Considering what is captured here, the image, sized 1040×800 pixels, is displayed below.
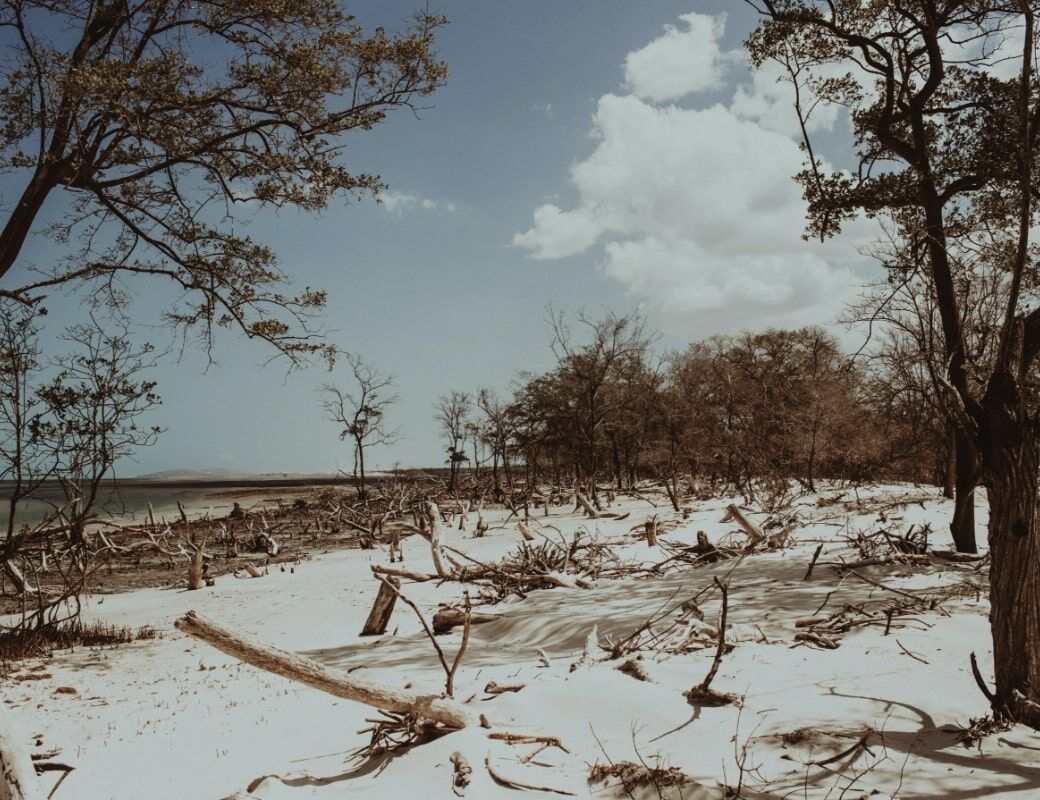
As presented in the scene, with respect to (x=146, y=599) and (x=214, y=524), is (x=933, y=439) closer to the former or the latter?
(x=146, y=599)

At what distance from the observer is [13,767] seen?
2904 mm

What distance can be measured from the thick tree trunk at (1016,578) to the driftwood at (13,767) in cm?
543

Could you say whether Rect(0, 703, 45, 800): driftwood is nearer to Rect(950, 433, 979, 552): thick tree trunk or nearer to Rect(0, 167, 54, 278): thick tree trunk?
Rect(0, 167, 54, 278): thick tree trunk

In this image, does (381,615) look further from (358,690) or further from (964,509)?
(964,509)

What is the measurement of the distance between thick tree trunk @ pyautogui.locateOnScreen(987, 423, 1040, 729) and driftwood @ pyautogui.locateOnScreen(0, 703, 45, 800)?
17.8ft

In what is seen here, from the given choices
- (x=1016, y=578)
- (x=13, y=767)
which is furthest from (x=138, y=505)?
(x=1016, y=578)

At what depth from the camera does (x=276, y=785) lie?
13.4 ft

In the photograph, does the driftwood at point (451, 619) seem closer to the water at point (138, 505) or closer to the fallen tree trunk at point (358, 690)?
the fallen tree trunk at point (358, 690)

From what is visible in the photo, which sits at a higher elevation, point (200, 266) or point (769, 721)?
point (200, 266)

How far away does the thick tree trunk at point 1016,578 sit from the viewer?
3.97m

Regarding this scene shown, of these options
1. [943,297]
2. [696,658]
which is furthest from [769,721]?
[943,297]

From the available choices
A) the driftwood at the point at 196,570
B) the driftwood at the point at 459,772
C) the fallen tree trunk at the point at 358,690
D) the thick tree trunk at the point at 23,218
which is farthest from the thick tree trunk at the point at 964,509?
the driftwood at the point at 196,570

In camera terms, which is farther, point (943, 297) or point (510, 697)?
point (943, 297)

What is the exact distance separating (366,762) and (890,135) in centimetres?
1090
